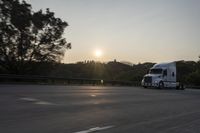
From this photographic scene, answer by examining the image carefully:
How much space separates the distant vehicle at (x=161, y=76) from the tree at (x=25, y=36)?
10758mm

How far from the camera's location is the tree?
47719 millimetres

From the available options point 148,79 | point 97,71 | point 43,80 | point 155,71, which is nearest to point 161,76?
point 155,71

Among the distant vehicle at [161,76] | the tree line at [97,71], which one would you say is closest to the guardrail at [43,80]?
the tree line at [97,71]

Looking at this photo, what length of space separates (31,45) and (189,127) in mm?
37950

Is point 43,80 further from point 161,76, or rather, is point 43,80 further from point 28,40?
point 161,76

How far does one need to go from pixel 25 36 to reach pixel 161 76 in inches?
632

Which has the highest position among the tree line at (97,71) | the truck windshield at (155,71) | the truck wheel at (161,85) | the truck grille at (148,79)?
the tree line at (97,71)

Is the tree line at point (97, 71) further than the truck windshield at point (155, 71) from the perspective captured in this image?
Yes

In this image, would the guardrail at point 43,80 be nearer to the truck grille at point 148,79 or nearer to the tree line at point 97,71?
the tree line at point 97,71

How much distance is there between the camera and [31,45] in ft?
162

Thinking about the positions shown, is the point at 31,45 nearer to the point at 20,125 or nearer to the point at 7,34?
the point at 7,34

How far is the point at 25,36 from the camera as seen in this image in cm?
4850

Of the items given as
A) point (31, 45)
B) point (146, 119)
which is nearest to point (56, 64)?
point (31, 45)

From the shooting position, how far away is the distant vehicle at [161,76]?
49.4 metres
